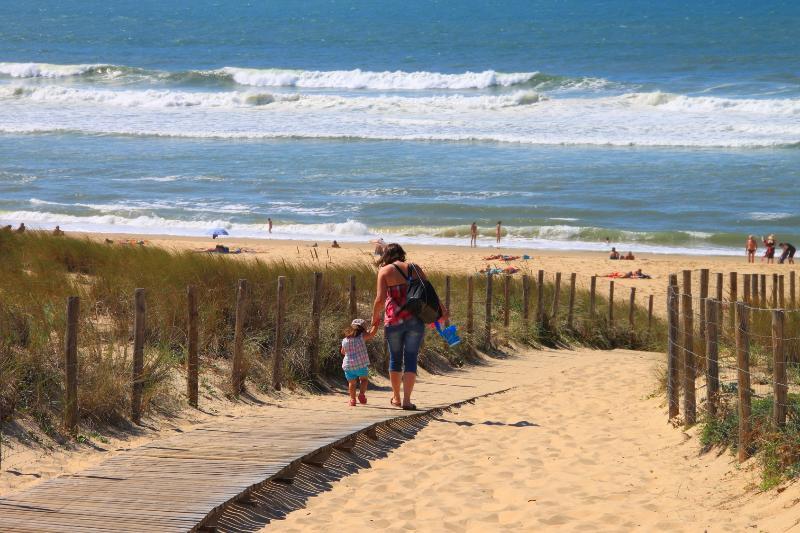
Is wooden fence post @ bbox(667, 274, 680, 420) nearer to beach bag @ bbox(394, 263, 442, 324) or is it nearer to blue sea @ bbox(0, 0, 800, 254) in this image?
beach bag @ bbox(394, 263, 442, 324)

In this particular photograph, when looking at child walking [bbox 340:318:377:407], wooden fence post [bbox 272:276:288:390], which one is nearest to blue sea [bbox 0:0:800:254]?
wooden fence post [bbox 272:276:288:390]

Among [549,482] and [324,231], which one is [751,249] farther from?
[549,482]

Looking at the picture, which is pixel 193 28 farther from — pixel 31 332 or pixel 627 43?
pixel 31 332

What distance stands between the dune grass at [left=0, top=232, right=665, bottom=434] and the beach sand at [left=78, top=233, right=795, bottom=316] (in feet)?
19.3

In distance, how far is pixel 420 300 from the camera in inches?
364

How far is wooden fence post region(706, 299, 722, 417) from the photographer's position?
8.38 m

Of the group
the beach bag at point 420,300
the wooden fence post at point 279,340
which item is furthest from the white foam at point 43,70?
the beach bag at point 420,300

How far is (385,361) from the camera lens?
12.3m

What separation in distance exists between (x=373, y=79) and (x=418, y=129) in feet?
55.2

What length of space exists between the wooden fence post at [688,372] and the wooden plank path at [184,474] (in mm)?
2407

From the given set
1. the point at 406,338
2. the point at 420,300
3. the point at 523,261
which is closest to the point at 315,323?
the point at 406,338

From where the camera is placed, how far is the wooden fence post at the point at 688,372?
913cm

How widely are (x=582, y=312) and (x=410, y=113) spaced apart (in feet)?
128

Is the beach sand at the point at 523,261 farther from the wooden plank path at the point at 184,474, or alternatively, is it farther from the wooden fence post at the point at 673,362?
the wooden plank path at the point at 184,474
